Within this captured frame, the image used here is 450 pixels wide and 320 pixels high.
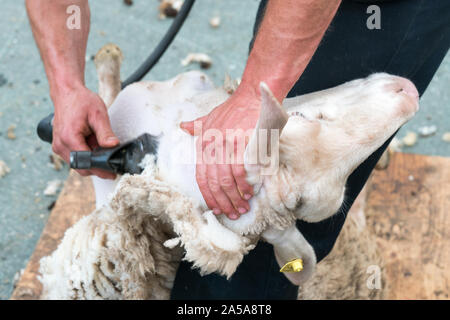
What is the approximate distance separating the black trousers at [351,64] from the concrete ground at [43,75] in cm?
123

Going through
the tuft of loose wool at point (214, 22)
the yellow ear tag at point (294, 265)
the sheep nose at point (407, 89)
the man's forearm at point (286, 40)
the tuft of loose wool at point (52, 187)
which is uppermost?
the man's forearm at point (286, 40)

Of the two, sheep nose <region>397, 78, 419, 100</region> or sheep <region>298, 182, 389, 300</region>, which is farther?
sheep <region>298, 182, 389, 300</region>

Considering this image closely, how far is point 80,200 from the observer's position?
251 centimetres

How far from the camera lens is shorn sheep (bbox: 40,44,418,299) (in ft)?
4.42

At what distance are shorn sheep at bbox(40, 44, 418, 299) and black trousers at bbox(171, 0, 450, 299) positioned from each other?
5.2 inches

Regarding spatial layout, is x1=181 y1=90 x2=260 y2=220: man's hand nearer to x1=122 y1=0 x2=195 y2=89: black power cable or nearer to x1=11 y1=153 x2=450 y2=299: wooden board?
x1=122 y1=0 x2=195 y2=89: black power cable

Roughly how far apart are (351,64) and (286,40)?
18.3 inches

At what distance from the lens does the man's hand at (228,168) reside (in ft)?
4.30

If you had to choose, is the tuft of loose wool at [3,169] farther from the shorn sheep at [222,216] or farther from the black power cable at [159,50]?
the shorn sheep at [222,216]

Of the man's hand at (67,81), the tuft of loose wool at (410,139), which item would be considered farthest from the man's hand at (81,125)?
the tuft of loose wool at (410,139)

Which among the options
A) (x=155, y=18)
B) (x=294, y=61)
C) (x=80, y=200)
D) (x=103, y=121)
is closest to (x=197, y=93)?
(x=103, y=121)

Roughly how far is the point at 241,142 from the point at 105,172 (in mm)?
514

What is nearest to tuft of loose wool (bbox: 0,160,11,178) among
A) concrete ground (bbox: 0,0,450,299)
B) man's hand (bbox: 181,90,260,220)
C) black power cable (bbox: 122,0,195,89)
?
concrete ground (bbox: 0,0,450,299)

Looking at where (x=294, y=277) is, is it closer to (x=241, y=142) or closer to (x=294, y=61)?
(x=241, y=142)
